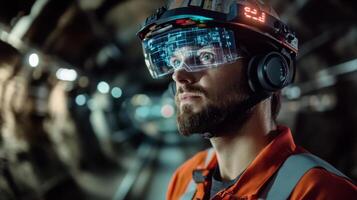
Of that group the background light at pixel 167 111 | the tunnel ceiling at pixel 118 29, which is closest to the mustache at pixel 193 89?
the tunnel ceiling at pixel 118 29

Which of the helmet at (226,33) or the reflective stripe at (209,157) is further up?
the helmet at (226,33)

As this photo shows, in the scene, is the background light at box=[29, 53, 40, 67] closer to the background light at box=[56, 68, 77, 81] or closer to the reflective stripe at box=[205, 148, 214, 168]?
the background light at box=[56, 68, 77, 81]

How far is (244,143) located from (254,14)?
2.35 ft

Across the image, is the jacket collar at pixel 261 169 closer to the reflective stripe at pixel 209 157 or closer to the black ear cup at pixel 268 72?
the black ear cup at pixel 268 72

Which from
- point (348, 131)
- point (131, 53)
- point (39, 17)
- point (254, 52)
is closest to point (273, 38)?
point (254, 52)

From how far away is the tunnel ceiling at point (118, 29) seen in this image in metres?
6.15

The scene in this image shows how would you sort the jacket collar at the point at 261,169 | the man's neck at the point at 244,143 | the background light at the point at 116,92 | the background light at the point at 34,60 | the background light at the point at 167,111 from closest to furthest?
the jacket collar at the point at 261,169
the man's neck at the point at 244,143
the background light at the point at 34,60
the background light at the point at 116,92
the background light at the point at 167,111

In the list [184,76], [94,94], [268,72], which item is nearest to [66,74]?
[94,94]

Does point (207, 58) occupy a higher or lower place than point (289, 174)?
higher

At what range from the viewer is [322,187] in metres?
2.45

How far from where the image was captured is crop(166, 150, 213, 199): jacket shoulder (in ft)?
10.7

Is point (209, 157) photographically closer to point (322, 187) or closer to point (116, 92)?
point (322, 187)

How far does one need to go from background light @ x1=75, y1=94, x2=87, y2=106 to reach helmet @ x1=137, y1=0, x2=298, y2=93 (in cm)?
523

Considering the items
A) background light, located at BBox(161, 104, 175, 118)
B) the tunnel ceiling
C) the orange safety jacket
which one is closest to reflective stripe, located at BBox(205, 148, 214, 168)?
the orange safety jacket
